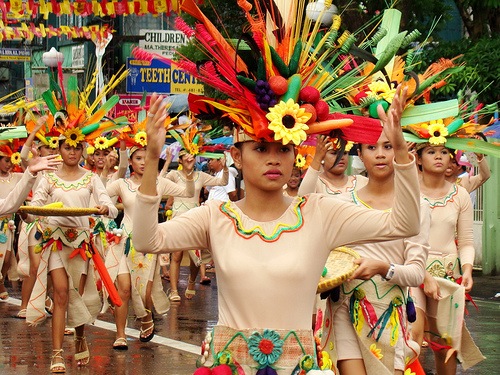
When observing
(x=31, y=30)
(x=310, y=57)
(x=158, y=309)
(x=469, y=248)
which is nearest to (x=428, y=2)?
(x=158, y=309)

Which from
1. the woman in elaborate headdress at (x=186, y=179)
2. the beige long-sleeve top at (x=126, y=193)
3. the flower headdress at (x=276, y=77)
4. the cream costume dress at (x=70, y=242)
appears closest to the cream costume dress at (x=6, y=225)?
the woman in elaborate headdress at (x=186, y=179)

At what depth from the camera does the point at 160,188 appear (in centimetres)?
1381

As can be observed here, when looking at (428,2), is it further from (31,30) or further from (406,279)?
(31,30)

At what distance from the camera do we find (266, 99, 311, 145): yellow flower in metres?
5.25

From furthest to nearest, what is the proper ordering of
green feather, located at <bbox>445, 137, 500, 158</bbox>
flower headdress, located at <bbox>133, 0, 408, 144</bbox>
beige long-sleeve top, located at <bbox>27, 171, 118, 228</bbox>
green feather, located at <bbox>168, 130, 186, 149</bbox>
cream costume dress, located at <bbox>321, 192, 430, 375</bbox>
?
green feather, located at <bbox>168, 130, 186, 149</bbox> → beige long-sleeve top, located at <bbox>27, 171, 118, 228</bbox> → cream costume dress, located at <bbox>321, 192, 430, 375</bbox> → green feather, located at <bbox>445, 137, 500, 158</bbox> → flower headdress, located at <bbox>133, 0, 408, 144</bbox>

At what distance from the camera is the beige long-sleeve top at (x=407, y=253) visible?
22.7 ft

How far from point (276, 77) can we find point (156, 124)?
2.32 ft

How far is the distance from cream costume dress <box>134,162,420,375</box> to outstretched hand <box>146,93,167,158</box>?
35 cm

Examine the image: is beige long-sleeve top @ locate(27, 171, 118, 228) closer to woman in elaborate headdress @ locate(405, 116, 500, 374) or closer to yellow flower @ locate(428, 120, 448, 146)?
woman in elaborate headdress @ locate(405, 116, 500, 374)

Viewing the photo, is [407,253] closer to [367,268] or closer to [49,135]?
[367,268]

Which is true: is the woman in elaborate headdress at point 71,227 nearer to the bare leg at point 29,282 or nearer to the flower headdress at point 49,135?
the flower headdress at point 49,135

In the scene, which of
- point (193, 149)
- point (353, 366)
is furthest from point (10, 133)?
point (193, 149)

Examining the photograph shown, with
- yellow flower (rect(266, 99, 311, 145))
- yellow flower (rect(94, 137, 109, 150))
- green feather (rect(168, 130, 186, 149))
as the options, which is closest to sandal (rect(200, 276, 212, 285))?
green feather (rect(168, 130, 186, 149))

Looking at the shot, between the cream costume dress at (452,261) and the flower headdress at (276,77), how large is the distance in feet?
12.0
